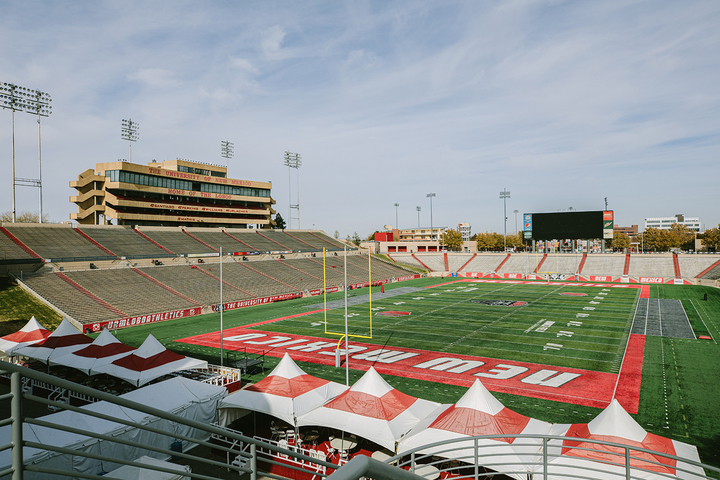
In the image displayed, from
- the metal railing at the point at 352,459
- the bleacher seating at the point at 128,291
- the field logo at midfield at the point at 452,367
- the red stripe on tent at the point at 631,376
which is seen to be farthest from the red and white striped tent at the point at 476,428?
the bleacher seating at the point at 128,291

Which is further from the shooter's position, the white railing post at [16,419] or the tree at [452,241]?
the tree at [452,241]

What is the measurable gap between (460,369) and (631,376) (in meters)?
7.84

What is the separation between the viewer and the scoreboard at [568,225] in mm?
61572

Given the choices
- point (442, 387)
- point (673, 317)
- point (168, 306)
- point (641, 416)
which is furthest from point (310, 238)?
point (641, 416)

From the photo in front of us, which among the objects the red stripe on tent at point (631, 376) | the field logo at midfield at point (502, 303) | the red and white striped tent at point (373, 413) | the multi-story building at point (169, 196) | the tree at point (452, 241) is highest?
the multi-story building at point (169, 196)

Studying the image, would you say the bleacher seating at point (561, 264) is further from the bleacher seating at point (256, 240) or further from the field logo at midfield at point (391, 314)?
the bleacher seating at point (256, 240)

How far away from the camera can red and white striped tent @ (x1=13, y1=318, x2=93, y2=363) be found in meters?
19.2

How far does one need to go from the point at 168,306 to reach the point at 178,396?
87.1ft

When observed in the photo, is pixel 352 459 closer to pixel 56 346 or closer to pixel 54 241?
pixel 56 346

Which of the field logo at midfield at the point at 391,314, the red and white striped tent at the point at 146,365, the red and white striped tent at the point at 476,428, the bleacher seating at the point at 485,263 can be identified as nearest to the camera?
the red and white striped tent at the point at 476,428

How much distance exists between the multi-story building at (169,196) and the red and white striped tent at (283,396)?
50.6m

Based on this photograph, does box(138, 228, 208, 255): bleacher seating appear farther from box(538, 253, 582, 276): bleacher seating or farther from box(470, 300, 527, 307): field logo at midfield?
box(538, 253, 582, 276): bleacher seating

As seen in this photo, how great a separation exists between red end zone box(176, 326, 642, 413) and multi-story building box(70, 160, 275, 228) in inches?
1459

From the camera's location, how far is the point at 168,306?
124ft
